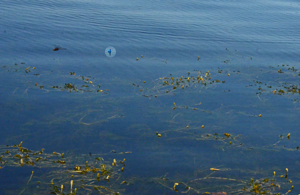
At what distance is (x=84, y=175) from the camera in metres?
13.1

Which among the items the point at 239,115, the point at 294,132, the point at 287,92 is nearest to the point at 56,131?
the point at 239,115

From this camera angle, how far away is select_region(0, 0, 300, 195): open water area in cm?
1342

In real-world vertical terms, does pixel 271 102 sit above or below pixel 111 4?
below

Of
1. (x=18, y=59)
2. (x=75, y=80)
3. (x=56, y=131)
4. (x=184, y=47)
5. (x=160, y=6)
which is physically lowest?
(x=56, y=131)

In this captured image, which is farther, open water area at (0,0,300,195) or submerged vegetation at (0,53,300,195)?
open water area at (0,0,300,195)

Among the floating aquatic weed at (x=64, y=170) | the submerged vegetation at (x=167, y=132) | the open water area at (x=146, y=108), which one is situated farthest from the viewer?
the open water area at (x=146, y=108)

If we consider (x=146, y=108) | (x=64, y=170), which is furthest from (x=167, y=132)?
(x=64, y=170)

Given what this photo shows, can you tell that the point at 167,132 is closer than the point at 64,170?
No

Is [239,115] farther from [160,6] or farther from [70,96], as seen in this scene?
[160,6]

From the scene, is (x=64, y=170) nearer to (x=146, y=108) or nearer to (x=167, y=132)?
(x=167, y=132)

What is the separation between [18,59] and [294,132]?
70.0 feet

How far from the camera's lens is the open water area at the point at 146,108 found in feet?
44.0

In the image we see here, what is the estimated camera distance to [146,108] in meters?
19.7

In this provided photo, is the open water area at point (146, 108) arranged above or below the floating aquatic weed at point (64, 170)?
above
